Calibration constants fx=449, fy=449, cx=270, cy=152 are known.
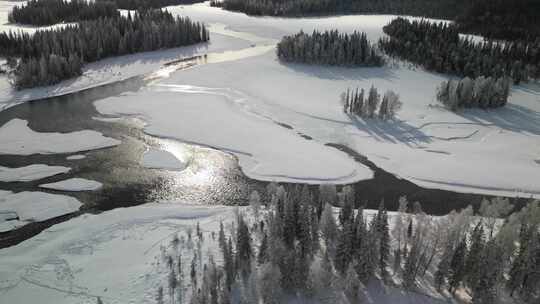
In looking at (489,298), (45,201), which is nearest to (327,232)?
(489,298)

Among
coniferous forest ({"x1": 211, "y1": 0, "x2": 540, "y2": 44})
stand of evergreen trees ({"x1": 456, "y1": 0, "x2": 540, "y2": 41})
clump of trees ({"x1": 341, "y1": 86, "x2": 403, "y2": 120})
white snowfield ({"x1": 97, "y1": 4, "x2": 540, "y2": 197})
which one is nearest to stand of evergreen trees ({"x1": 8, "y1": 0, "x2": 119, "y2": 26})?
coniferous forest ({"x1": 211, "y1": 0, "x2": 540, "y2": 44})

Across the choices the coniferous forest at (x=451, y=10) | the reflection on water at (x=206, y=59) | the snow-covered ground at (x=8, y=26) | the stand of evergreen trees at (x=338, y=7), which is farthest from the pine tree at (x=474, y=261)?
the stand of evergreen trees at (x=338, y=7)

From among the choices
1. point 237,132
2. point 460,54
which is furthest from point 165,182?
point 460,54

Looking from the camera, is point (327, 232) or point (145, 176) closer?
point (327, 232)

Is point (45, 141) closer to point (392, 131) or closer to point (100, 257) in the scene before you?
point (100, 257)

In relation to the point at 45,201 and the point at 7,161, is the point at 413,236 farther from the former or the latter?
the point at 7,161

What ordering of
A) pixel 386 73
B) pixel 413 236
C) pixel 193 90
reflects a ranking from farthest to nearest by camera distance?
1. pixel 386 73
2. pixel 193 90
3. pixel 413 236

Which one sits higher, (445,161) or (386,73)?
(386,73)
